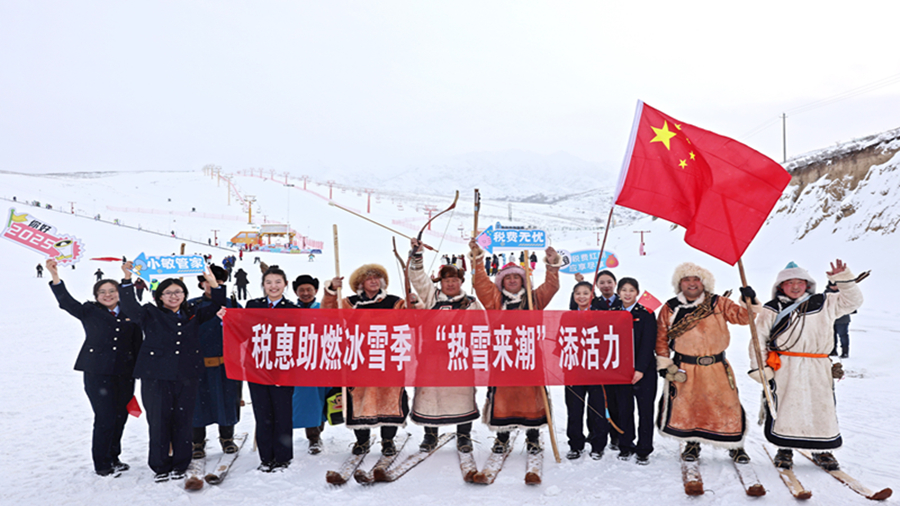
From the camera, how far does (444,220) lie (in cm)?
6512

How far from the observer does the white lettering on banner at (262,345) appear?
432 cm

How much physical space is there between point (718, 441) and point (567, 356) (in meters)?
1.31

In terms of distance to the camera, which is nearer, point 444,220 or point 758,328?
point 758,328

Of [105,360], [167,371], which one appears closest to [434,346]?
[167,371]

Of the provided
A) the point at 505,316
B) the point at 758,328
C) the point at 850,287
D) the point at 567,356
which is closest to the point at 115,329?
the point at 505,316

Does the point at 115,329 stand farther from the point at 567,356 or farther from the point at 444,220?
the point at 444,220

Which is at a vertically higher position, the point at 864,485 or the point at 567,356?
the point at 567,356

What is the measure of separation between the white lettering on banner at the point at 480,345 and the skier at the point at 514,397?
0.89 ft

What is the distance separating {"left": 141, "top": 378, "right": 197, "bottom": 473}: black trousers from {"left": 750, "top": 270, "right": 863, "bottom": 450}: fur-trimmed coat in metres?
4.56

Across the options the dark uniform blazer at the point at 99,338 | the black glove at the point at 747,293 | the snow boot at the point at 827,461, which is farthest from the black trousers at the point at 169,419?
the snow boot at the point at 827,461

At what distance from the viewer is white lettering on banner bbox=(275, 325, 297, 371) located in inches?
171

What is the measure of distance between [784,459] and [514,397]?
2131 millimetres

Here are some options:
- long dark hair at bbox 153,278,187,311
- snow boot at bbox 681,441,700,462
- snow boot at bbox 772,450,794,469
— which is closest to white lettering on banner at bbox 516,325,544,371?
snow boot at bbox 681,441,700,462

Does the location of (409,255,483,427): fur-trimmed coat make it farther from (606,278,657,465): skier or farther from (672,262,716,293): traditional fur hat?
(672,262,716,293): traditional fur hat
